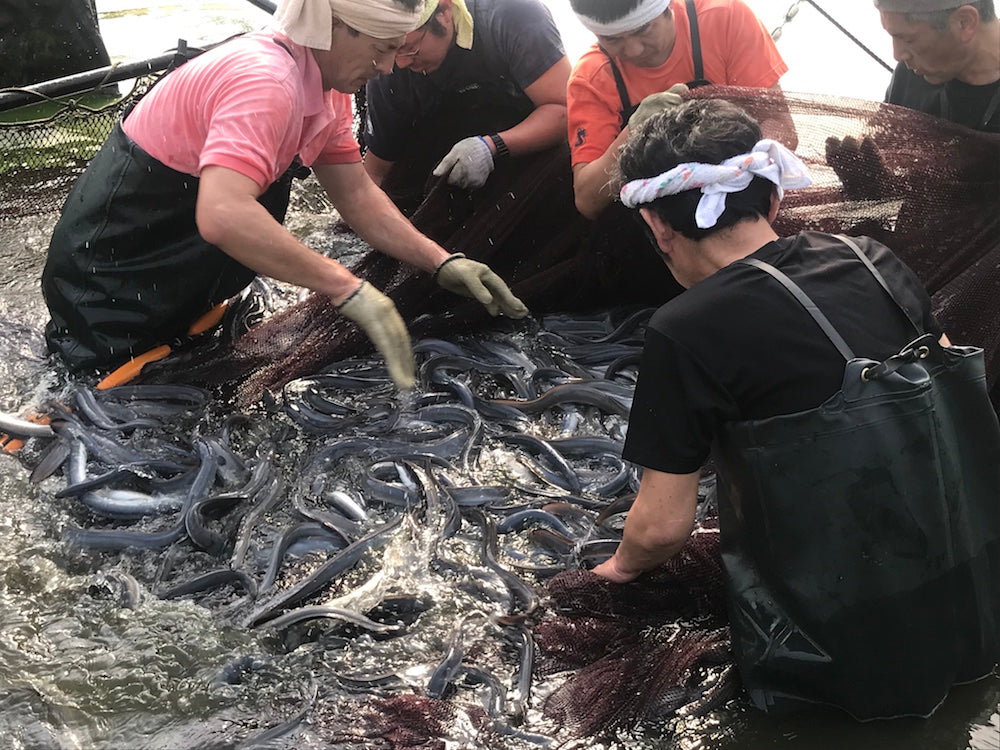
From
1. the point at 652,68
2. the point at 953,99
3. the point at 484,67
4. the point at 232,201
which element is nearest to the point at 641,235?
the point at 652,68

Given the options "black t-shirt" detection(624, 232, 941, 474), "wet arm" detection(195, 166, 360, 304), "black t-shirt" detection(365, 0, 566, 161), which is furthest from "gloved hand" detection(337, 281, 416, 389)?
"black t-shirt" detection(365, 0, 566, 161)

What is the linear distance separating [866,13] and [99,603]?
8798 millimetres

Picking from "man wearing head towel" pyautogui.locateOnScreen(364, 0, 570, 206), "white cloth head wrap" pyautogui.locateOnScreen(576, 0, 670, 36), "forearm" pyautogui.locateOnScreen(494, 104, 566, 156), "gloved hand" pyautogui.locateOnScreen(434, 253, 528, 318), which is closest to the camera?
"white cloth head wrap" pyautogui.locateOnScreen(576, 0, 670, 36)

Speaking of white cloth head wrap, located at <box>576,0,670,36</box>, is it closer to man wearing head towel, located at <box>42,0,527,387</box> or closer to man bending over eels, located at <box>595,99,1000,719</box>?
man wearing head towel, located at <box>42,0,527,387</box>

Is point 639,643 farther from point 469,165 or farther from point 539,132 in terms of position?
point 539,132

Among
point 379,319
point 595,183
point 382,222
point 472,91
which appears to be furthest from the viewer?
point 472,91

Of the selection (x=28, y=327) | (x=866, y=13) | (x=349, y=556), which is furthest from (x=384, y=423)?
(x=866, y=13)

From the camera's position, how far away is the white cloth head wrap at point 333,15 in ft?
10.5

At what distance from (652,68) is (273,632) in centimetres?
278

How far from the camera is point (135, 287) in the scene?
4035 mm

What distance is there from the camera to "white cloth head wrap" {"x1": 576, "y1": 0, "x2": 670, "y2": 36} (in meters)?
3.70

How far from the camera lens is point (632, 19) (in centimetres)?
372

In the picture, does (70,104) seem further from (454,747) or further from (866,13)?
(866,13)

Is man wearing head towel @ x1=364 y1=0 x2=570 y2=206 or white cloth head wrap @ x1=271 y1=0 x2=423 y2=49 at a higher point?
white cloth head wrap @ x1=271 y1=0 x2=423 y2=49
